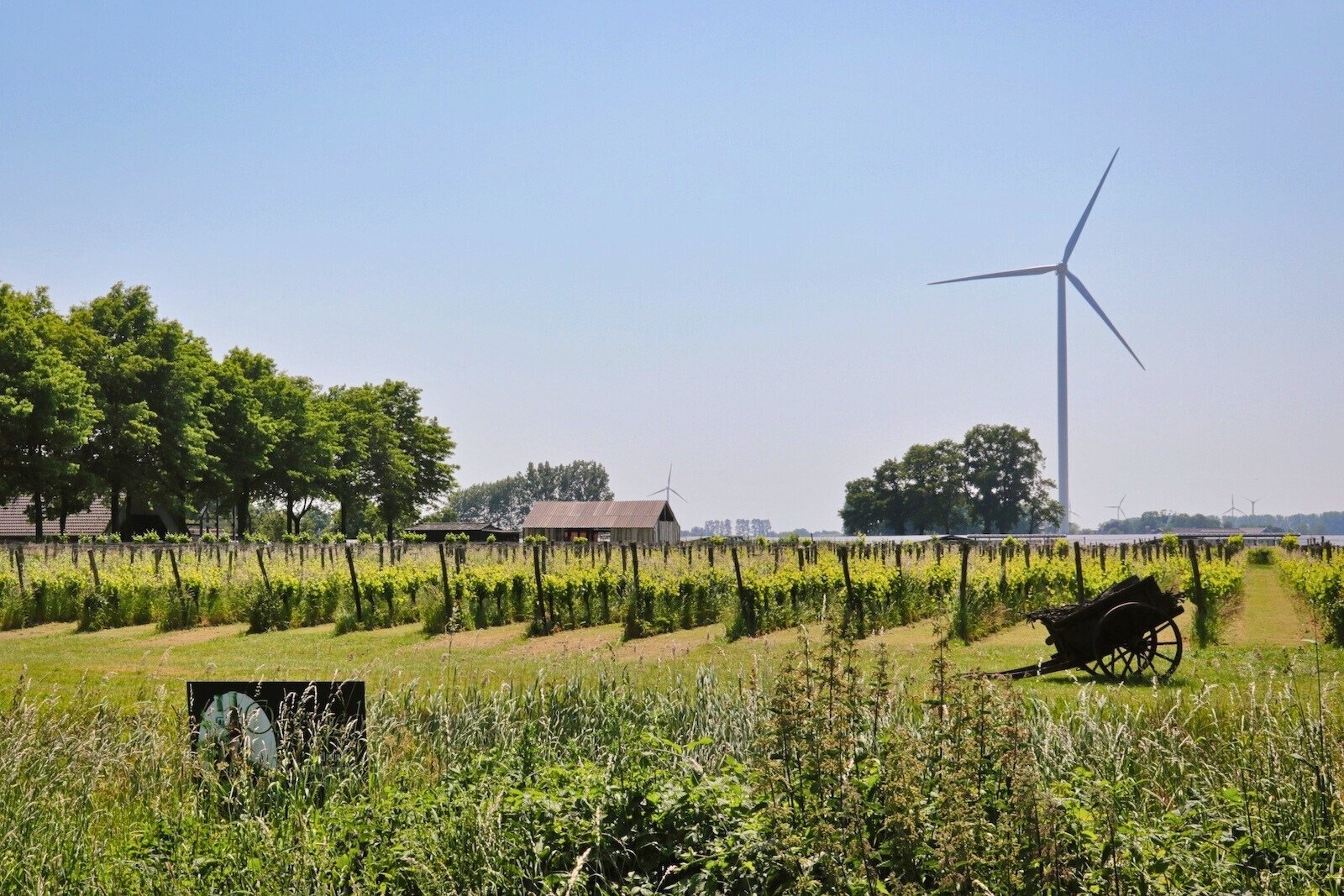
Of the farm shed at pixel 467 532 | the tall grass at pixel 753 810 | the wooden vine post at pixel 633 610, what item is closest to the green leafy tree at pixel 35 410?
the wooden vine post at pixel 633 610

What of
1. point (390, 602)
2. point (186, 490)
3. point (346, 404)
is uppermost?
point (346, 404)

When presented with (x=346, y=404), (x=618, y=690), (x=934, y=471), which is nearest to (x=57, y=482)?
(x=346, y=404)

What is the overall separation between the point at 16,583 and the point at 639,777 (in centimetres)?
2055

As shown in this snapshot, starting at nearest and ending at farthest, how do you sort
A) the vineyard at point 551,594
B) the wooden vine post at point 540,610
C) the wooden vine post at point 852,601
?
the wooden vine post at point 852,601
the wooden vine post at point 540,610
the vineyard at point 551,594

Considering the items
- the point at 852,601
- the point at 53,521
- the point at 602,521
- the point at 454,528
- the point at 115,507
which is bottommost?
the point at 852,601

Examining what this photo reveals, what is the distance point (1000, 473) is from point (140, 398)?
85200 mm

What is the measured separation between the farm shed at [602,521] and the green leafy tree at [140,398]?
121 ft

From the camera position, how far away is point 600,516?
270 feet

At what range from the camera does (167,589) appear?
67.4ft

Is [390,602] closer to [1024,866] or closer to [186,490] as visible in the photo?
[1024,866]

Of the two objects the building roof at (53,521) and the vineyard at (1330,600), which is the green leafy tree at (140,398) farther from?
the vineyard at (1330,600)

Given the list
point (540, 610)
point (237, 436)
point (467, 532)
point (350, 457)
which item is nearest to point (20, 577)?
point (540, 610)

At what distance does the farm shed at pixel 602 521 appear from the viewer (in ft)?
264

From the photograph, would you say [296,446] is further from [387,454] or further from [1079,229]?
[1079,229]
